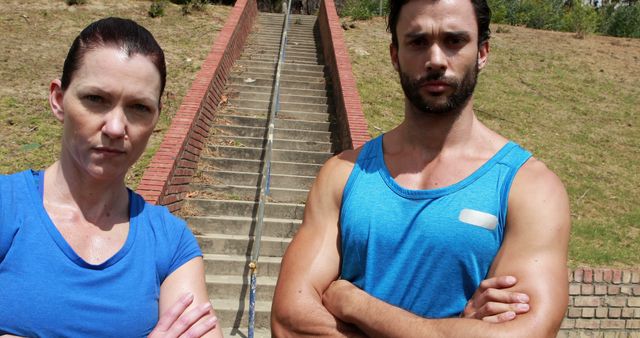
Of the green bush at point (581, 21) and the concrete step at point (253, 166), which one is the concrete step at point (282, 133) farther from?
the green bush at point (581, 21)

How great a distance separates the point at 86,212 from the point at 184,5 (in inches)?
576

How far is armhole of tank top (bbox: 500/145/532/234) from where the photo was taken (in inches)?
68.6

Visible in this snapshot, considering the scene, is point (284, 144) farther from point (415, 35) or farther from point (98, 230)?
point (98, 230)

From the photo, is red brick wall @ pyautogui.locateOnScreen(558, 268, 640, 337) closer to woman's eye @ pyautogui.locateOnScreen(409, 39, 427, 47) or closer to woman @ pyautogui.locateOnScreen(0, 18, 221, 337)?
woman's eye @ pyautogui.locateOnScreen(409, 39, 427, 47)

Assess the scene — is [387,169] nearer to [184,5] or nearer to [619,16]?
[184,5]

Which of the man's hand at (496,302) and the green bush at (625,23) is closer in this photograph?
the man's hand at (496,302)

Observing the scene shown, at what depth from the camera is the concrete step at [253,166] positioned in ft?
26.7

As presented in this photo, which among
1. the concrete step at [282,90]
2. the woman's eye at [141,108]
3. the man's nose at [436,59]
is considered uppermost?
the man's nose at [436,59]

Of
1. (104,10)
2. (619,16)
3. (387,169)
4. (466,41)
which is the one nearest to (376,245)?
(387,169)

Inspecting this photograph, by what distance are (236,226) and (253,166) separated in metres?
1.44

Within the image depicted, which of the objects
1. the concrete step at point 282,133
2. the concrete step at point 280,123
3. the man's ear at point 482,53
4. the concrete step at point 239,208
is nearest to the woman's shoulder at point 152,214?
the man's ear at point 482,53

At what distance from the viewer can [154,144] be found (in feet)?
25.8

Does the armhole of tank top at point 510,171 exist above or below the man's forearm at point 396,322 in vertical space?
above

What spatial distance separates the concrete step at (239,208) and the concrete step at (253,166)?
3.15 feet
